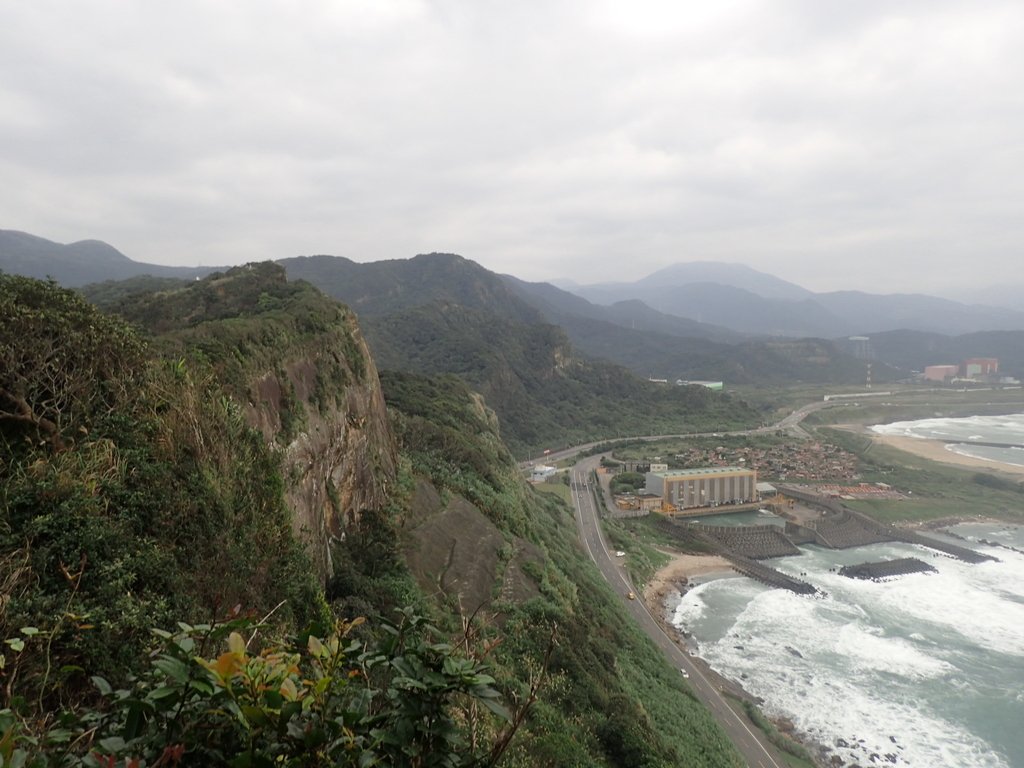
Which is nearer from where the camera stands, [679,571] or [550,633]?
[550,633]

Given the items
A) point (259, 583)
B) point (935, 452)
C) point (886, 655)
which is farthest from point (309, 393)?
point (935, 452)

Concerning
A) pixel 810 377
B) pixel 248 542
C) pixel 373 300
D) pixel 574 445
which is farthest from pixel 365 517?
pixel 810 377

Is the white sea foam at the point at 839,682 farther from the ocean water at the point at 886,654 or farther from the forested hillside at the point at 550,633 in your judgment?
the forested hillside at the point at 550,633

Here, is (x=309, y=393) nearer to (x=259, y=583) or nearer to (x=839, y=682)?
(x=259, y=583)

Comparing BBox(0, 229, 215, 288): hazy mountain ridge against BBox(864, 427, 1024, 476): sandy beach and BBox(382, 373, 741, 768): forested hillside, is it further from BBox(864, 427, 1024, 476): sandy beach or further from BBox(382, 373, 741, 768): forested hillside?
BBox(864, 427, 1024, 476): sandy beach

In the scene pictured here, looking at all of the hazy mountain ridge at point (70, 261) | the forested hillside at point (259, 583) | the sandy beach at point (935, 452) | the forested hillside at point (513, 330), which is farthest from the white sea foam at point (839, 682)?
the hazy mountain ridge at point (70, 261)

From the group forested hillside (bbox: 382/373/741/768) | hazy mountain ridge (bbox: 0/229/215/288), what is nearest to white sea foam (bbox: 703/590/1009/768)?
forested hillside (bbox: 382/373/741/768)
